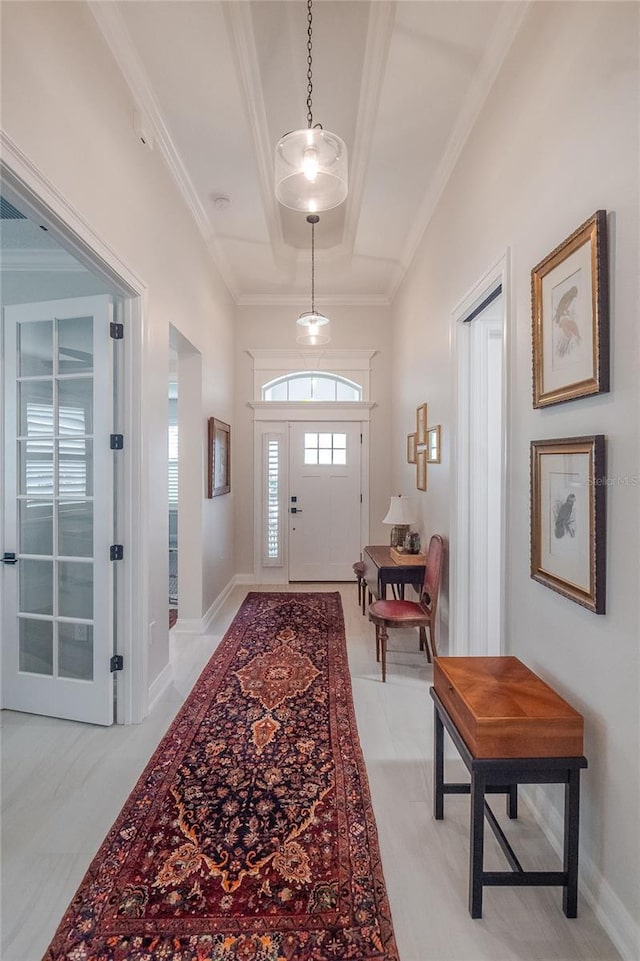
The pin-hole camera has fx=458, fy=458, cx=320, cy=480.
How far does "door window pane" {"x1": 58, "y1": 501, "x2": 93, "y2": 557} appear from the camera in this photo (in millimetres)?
2502

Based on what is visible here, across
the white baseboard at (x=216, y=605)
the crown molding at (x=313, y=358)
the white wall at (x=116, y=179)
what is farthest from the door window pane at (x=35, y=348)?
the crown molding at (x=313, y=358)

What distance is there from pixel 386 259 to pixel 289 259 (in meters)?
0.95

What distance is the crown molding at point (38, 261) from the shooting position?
3.05 meters

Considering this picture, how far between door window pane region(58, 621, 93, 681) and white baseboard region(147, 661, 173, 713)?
0.39 meters

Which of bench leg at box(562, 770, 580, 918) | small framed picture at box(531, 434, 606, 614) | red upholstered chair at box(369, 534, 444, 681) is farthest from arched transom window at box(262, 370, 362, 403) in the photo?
bench leg at box(562, 770, 580, 918)

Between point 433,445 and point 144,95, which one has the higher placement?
point 144,95

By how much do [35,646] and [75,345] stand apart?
1.70m

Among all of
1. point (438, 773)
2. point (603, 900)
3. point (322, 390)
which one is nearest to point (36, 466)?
point (438, 773)

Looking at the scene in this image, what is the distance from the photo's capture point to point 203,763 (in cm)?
216

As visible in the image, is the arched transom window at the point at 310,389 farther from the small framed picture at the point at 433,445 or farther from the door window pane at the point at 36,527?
the door window pane at the point at 36,527

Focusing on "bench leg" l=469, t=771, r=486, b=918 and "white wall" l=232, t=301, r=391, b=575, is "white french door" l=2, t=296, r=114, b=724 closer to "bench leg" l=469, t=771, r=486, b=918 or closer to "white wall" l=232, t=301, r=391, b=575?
"bench leg" l=469, t=771, r=486, b=918

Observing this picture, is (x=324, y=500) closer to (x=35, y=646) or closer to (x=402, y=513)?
(x=402, y=513)

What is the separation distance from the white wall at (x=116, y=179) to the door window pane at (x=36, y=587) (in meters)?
0.54

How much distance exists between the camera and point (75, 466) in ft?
8.29
